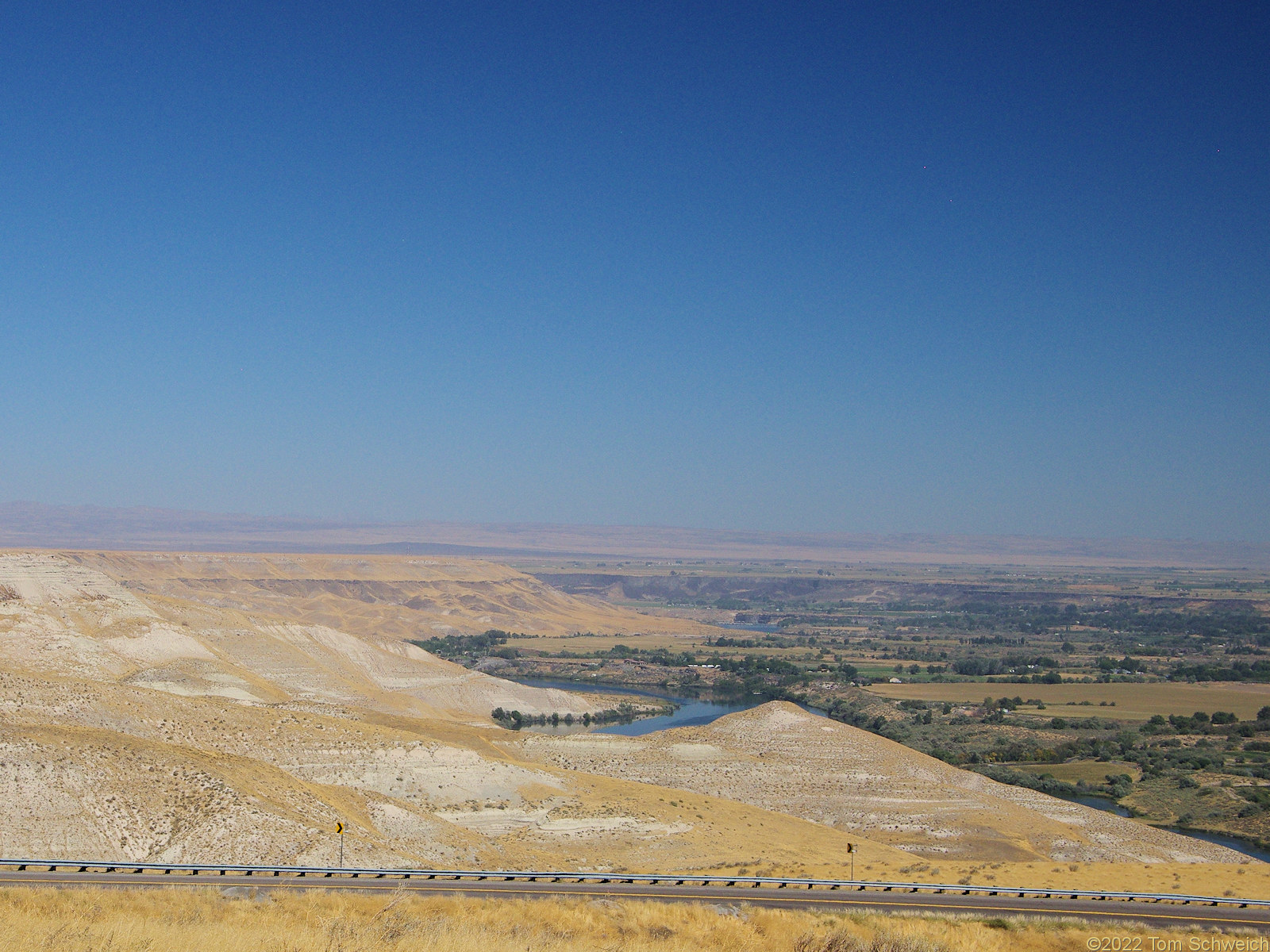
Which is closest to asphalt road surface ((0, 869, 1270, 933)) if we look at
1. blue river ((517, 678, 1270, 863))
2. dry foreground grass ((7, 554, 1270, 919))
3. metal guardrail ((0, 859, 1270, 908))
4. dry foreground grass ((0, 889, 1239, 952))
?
metal guardrail ((0, 859, 1270, 908))

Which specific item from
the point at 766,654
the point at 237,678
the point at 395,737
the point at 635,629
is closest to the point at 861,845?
the point at 395,737

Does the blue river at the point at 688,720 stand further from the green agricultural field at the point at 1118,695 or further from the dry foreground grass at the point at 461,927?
the dry foreground grass at the point at 461,927

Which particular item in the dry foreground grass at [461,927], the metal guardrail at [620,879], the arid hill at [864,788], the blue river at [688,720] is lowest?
the blue river at [688,720]

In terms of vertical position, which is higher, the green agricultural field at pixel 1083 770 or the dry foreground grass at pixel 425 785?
the dry foreground grass at pixel 425 785

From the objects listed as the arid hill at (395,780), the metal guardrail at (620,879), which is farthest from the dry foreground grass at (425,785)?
the metal guardrail at (620,879)

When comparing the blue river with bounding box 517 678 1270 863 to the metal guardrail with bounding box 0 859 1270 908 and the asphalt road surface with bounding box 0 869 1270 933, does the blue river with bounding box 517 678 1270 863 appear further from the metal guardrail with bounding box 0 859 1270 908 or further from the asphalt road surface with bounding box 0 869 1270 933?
the asphalt road surface with bounding box 0 869 1270 933

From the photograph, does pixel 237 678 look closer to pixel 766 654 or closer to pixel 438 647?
pixel 438 647

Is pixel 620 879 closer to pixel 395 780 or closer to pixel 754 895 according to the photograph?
pixel 754 895
